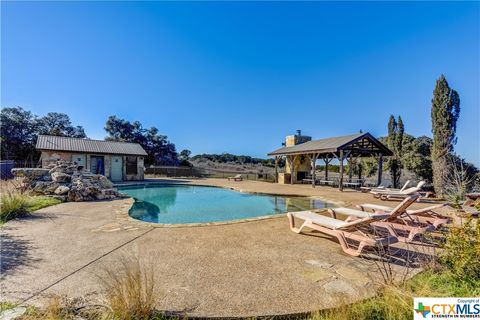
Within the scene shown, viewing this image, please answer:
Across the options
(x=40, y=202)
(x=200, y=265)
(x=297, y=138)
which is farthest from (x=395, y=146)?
(x=40, y=202)

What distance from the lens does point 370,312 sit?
2285 millimetres

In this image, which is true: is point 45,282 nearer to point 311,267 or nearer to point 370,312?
point 311,267

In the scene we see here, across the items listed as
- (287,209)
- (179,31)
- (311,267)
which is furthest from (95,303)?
(179,31)

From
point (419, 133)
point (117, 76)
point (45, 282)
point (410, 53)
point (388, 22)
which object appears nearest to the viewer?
point (45, 282)

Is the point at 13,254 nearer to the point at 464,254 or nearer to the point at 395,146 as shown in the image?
the point at 464,254

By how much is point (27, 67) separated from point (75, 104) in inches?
515

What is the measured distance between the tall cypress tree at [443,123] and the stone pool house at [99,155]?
22.6 meters

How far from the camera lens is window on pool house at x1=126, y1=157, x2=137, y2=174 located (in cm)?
2085

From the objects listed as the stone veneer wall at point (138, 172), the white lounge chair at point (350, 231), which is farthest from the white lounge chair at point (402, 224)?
the stone veneer wall at point (138, 172)

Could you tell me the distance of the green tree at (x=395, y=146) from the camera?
1677 centimetres

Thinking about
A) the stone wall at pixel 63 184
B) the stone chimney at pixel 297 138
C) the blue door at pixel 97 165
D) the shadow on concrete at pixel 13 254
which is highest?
the stone chimney at pixel 297 138

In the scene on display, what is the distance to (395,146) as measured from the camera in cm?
1791

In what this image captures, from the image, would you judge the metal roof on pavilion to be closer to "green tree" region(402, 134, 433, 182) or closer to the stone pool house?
"green tree" region(402, 134, 433, 182)

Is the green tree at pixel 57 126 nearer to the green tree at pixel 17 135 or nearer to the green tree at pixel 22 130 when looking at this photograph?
the green tree at pixel 22 130
